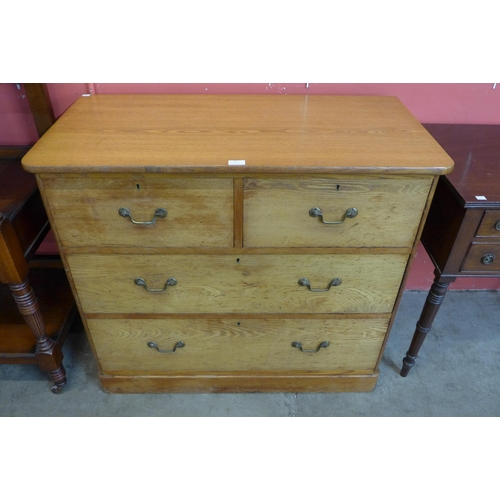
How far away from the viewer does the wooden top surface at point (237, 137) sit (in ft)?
3.40

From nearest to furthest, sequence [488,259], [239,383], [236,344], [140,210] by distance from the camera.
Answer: [140,210] → [488,259] → [236,344] → [239,383]

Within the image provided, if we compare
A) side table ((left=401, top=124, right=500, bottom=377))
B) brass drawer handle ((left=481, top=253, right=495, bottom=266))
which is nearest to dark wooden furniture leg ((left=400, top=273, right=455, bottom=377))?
side table ((left=401, top=124, right=500, bottom=377))

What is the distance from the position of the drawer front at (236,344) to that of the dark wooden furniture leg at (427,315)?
186 mm

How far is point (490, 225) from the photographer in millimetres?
1205

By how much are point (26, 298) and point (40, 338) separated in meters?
0.20

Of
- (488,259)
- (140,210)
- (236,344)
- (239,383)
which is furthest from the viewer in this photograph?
(239,383)

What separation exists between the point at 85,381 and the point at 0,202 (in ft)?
2.53

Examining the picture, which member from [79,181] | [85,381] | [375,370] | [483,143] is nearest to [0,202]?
[79,181]

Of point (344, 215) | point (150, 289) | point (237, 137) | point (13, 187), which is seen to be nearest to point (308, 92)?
point (237, 137)

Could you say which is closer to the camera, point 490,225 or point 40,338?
point 490,225

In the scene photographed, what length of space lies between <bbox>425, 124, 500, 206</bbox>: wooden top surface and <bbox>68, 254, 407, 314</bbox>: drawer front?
27cm

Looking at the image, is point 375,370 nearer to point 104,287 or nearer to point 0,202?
point 104,287

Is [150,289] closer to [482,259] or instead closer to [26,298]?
[26,298]

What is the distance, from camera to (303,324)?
141cm
